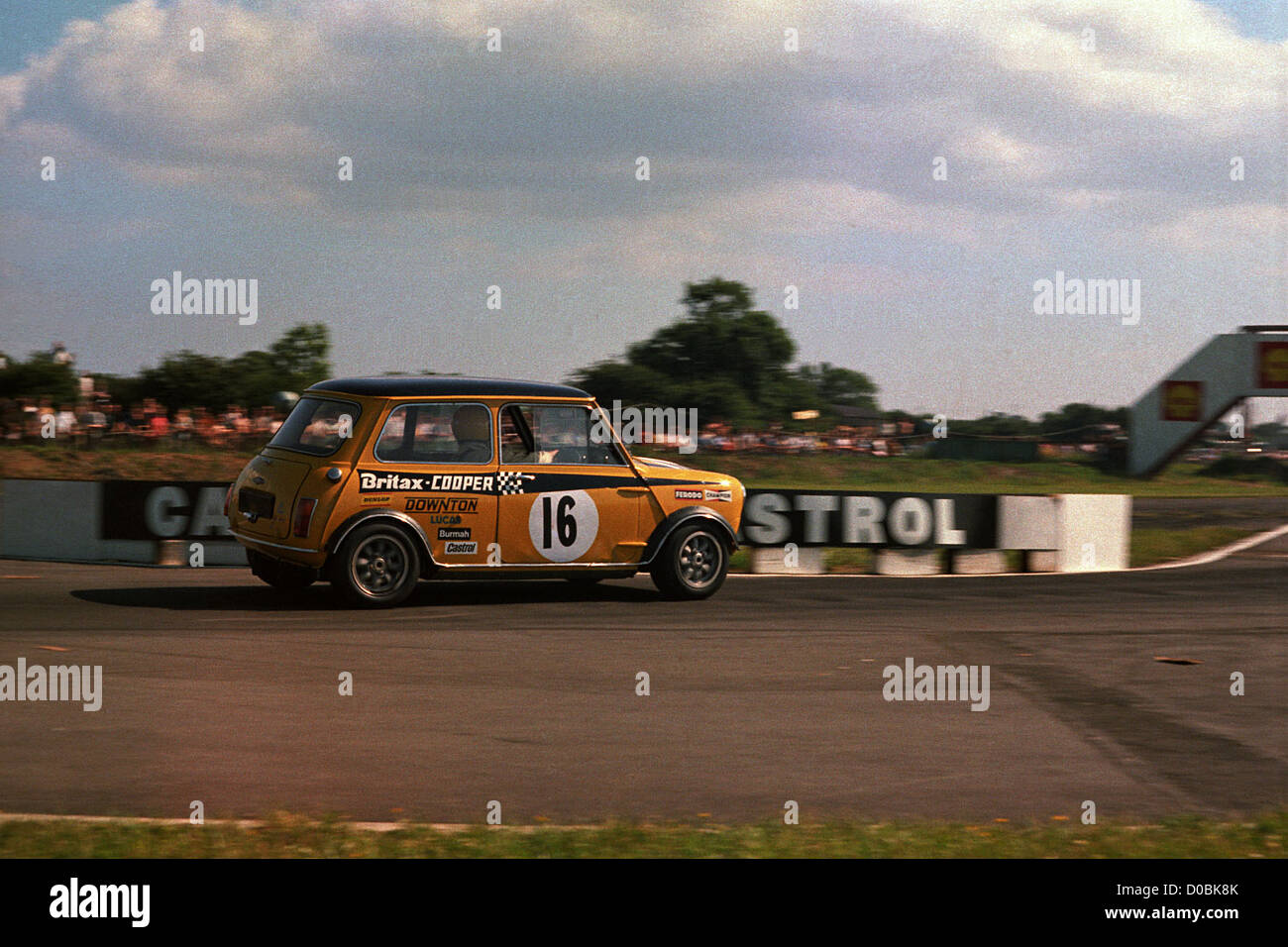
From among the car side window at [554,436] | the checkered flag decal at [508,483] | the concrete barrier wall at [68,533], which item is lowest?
the concrete barrier wall at [68,533]

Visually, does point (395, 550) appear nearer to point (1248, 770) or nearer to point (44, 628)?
point (44, 628)

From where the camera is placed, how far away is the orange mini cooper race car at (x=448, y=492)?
11398 millimetres

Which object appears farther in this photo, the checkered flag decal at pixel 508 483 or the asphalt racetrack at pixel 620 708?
the checkered flag decal at pixel 508 483

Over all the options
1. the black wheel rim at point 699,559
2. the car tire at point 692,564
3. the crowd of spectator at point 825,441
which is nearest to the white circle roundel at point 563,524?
the car tire at point 692,564

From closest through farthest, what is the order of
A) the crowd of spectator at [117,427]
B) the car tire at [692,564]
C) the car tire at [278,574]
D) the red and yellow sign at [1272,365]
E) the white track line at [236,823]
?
the white track line at [236,823] → the car tire at [278,574] → the car tire at [692,564] → the crowd of spectator at [117,427] → the red and yellow sign at [1272,365]

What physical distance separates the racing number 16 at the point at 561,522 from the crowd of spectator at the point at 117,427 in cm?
1959

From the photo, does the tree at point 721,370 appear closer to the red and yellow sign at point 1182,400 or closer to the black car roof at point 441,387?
the red and yellow sign at point 1182,400

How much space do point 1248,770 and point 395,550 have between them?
277 inches

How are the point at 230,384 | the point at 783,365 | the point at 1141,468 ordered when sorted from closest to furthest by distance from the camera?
1. the point at 230,384
2. the point at 1141,468
3. the point at 783,365

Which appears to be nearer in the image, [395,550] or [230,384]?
[395,550]

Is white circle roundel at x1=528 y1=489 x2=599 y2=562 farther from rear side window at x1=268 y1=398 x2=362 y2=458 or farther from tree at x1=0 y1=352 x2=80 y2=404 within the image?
tree at x1=0 y1=352 x2=80 y2=404

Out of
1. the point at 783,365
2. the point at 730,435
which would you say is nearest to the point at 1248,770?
the point at 730,435

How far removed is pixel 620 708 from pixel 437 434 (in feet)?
14.8

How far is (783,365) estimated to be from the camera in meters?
61.4
